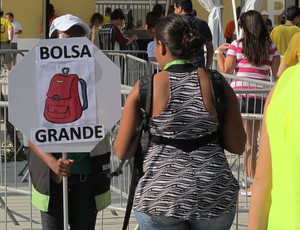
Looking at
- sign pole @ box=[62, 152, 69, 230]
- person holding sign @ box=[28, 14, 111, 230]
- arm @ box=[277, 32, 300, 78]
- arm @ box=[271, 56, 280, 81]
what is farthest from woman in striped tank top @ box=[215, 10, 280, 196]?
sign pole @ box=[62, 152, 69, 230]

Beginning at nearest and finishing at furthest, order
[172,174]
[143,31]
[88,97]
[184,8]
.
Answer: [172,174] → [88,97] → [184,8] → [143,31]

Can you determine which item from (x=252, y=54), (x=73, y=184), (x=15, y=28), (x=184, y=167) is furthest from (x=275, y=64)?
(x=15, y=28)

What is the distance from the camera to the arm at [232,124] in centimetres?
411

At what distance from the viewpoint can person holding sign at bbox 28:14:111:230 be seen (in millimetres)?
4789

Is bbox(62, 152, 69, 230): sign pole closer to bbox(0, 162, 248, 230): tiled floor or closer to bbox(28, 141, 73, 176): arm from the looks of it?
bbox(28, 141, 73, 176): arm

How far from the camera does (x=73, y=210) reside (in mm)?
4863

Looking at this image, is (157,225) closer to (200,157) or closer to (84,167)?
(200,157)

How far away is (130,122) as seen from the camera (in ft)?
13.3

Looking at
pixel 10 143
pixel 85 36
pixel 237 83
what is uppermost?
pixel 85 36

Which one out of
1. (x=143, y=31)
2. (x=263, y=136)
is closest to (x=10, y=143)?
(x=263, y=136)

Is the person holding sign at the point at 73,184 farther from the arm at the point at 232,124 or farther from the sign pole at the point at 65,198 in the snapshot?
the arm at the point at 232,124

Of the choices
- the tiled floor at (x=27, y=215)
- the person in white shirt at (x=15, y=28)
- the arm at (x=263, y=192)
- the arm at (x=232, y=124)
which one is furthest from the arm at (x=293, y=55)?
the person in white shirt at (x=15, y=28)

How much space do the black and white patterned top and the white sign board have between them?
2.30ft

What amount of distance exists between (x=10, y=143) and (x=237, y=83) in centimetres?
221
